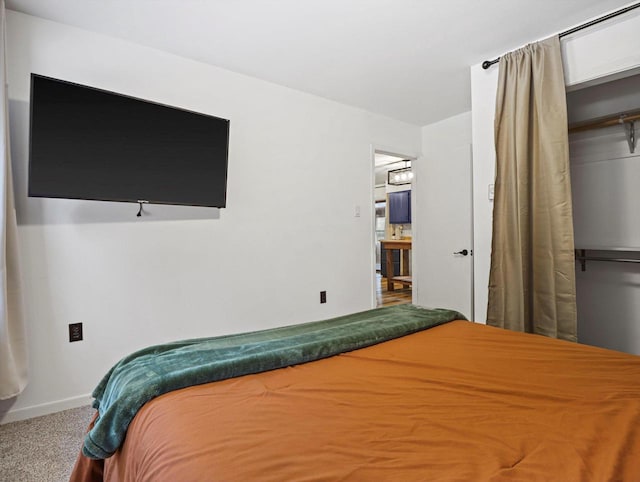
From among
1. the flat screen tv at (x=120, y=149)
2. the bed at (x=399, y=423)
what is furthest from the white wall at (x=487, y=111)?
the flat screen tv at (x=120, y=149)

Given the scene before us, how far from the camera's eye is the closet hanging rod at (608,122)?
2.44m

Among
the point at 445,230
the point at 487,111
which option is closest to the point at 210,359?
the point at 487,111

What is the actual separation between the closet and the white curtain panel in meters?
3.75

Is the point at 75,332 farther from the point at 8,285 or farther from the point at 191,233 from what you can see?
the point at 191,233

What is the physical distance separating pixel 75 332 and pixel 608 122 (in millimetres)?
3961

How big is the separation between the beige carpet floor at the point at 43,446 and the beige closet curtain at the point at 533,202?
Answer: 2756 mm

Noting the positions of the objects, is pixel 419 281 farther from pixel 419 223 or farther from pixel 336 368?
pixel 336 368

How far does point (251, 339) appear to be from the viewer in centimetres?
154

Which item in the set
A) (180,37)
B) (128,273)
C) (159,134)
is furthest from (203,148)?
(128,273)

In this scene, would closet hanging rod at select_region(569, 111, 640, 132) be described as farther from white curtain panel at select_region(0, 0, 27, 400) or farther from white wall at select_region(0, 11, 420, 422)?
white curtain panel at select_region(0, 0, 27, 400)

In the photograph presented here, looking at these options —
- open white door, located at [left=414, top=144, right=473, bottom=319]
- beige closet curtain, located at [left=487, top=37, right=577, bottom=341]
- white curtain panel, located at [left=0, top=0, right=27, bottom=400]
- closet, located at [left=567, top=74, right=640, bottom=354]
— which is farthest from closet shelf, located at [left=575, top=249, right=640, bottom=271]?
white curtain panel, located at [left=0, top=0, right=27, bottom=400]

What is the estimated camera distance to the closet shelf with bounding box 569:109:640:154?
245 centimetres

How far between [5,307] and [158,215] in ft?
3.39

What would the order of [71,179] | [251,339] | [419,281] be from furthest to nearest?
1. [419,281]
2. [71,179]
3. [251,339]
